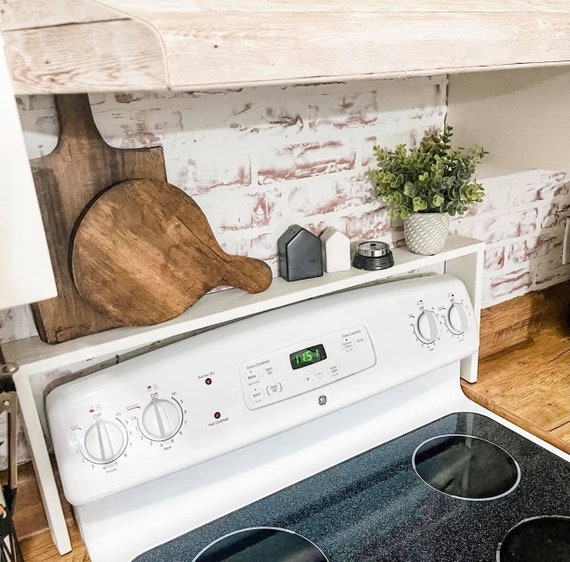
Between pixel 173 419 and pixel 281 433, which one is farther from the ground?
pixel 173 419

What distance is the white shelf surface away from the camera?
0.77 m

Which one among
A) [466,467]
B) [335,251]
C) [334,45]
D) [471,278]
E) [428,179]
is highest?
[334,45]

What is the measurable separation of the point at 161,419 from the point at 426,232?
56cm

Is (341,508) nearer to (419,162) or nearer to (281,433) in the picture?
(281,433)

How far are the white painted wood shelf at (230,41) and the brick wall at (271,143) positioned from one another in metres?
0.27

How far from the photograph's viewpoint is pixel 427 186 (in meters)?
1.02

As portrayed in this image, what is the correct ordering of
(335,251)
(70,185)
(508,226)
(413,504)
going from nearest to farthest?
(70,185)
(413,504)
(335,251)
(508,226)

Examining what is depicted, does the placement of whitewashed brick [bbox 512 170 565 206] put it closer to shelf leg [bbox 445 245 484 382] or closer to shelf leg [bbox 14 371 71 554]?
shelf leg [bbox 445 245 484 382]

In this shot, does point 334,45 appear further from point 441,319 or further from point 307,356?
point 441,319

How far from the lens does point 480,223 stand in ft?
4.17

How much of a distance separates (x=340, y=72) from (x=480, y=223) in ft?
2.74

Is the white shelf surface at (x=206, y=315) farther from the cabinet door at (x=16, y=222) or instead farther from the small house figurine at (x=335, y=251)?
the cabinet door at (x=16, y=222)

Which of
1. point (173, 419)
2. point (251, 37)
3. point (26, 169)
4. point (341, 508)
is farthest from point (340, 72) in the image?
point (341, 508)

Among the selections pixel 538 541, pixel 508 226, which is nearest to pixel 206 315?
pixel 538 541
